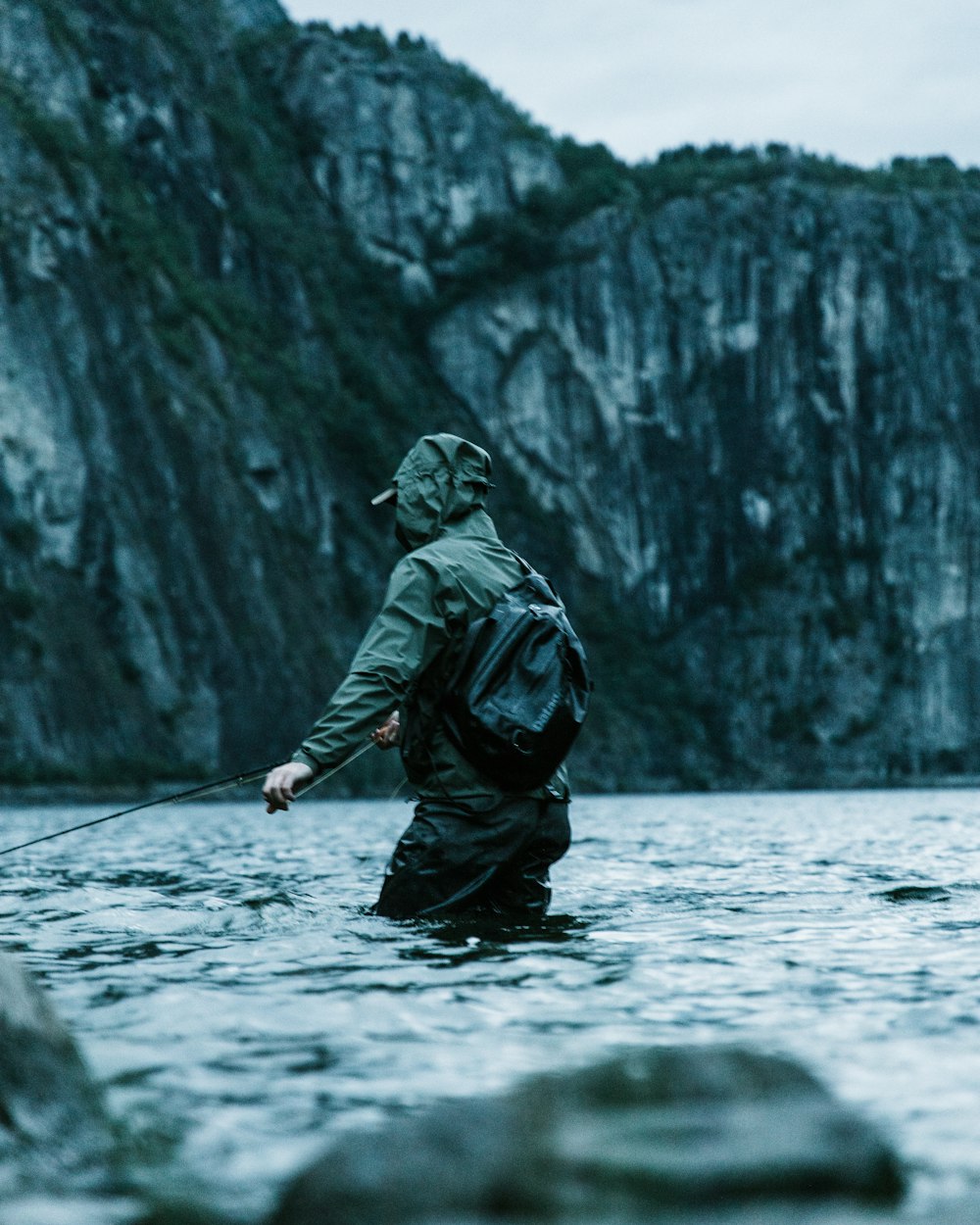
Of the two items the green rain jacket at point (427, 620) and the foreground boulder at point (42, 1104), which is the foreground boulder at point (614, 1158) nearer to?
the foreground boulder at point (42, 1104)

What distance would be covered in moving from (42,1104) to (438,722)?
3.07m

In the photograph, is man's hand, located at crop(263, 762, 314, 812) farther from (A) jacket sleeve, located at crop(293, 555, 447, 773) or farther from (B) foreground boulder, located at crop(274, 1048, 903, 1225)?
(B) foreground boulder, located at crop(274, 1048, 903, 1225)

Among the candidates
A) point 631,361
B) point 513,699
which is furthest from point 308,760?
point 631,361

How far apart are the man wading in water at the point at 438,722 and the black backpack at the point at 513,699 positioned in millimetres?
87

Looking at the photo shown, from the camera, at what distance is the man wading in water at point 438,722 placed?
6523 millimetres

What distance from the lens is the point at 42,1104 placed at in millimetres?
4016

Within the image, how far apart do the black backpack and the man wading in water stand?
0.09 metres

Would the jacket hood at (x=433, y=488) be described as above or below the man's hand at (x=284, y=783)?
above

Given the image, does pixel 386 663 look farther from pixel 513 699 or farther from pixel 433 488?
pixel 433 488

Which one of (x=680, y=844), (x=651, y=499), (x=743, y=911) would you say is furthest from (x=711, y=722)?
(x=743, y=911)

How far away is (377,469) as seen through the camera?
69.9 metres

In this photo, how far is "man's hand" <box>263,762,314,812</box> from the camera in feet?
20.0

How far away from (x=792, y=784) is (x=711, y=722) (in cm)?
538

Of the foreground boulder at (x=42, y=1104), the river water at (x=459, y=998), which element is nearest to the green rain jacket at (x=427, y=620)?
the river water at (x=459, y=998)
